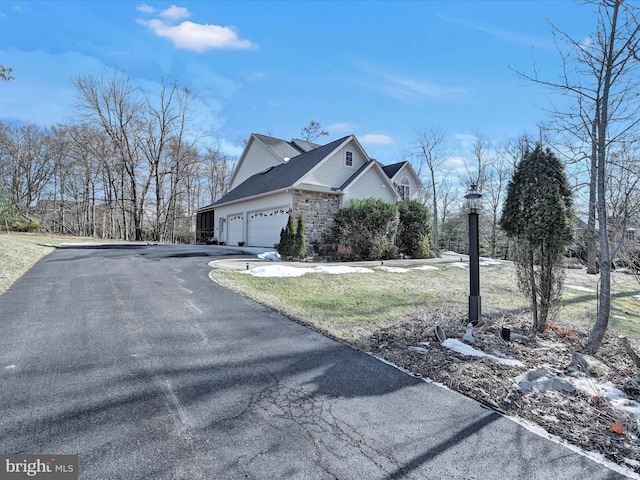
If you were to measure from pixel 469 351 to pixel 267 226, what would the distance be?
46.7 feet

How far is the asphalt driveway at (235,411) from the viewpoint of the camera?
194cm

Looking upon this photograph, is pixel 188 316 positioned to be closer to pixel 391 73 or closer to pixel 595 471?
pixel 595 471

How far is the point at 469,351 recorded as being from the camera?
12.6ft

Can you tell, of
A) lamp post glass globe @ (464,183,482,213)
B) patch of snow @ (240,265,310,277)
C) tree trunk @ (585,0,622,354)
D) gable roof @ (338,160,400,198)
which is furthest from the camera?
gable roof @ (338,160,400,198)

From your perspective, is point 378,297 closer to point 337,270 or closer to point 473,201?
point 473,201

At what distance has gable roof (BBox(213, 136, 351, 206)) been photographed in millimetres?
15822

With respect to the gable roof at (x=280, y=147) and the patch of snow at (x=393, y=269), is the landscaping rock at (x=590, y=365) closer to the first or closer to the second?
the patch of snow at (x=393, y=269)

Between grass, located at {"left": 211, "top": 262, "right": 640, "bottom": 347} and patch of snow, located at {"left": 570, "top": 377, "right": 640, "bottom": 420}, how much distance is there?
2.28m

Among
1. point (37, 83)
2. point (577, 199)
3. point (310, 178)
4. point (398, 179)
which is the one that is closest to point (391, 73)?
point (310, 178)

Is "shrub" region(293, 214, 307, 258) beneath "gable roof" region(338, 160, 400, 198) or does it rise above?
beneath

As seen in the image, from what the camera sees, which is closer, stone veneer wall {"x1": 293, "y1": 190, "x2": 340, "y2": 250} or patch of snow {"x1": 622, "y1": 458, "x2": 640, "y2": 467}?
patch of snow {"x1": 622, "y1": 458, "x2": 640, "y2": 467}

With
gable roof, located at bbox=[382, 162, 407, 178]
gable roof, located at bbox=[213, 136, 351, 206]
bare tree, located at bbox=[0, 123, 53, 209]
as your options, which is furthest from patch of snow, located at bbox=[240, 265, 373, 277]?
bare tree, located at bbox=[0, 123, 53, 209]

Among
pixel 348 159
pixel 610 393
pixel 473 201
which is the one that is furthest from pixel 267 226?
pixel 610 393

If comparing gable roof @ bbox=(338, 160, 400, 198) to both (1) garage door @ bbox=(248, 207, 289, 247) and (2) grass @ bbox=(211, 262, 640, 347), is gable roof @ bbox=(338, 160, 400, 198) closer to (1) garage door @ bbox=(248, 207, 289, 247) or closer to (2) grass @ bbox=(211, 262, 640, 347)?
(1) garage door @ bbox=(248, 207, 289, 247)
